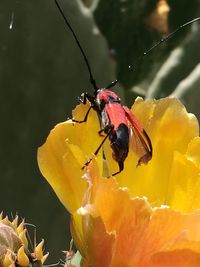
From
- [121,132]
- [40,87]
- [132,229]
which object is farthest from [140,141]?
[40,87]

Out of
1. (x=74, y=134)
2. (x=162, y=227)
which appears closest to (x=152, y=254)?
(x=162, y=227)

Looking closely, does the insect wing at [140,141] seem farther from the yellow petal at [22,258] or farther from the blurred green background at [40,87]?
the blurred green background at [40,87]

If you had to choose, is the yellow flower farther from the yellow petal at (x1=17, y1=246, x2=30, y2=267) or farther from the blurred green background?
the blurred green background

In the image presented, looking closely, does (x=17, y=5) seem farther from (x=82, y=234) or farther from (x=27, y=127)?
(x=82, y=234)

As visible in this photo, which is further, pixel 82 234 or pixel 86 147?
pixel 86 147

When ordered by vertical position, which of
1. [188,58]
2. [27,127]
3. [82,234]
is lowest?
[188,58]

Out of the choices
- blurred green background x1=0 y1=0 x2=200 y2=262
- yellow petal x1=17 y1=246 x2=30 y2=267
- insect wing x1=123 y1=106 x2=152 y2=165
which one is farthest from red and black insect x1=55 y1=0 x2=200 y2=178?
blurred green background x1=0 y1=0 x2=200 y2=262

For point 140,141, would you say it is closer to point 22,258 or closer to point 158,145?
point 158,145
